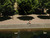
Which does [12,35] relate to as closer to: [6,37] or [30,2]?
[6,37]

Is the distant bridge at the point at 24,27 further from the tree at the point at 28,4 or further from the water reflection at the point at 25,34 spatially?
the tree at the point at 28,4

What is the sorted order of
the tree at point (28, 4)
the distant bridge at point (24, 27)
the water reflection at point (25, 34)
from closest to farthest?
the water reflection at point (25, 34) < the distant bridge at point (24, 27) < the tree at point (28, 4)

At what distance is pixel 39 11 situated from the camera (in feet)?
104

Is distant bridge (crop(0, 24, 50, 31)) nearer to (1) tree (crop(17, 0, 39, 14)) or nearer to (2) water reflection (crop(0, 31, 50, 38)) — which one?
(2) water reflection (crop(0, 31, 50, 38))

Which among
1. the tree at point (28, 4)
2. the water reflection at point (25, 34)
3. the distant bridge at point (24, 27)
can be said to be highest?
the tree at point (28, 4)

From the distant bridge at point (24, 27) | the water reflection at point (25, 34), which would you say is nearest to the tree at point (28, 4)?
the distant bridge at point (24, 27)

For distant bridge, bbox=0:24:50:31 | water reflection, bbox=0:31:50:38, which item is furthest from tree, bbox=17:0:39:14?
water reflection, bbox=0:31:50:38

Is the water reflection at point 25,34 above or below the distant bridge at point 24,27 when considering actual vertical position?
below

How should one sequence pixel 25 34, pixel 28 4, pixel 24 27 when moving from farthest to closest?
1. pixel 28 4
2. pixel 24 27
3. pixel 25 34

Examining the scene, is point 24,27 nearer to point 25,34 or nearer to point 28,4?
point 25,34

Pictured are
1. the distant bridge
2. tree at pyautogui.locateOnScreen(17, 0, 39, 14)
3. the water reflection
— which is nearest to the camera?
the water reflection

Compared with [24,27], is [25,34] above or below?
below

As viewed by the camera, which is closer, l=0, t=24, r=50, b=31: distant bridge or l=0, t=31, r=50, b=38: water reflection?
l=0, t=31, r=50, b=38: water reflection

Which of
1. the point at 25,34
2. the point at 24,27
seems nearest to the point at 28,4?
the point at 24,27
